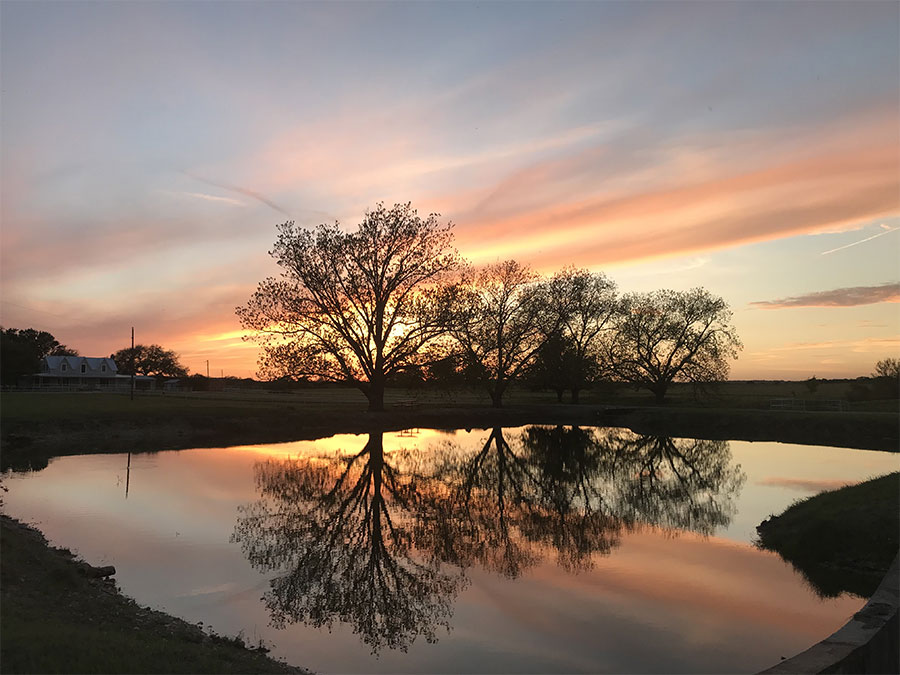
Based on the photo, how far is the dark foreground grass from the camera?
40.4 ft

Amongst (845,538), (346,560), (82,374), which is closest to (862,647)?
(845,538)

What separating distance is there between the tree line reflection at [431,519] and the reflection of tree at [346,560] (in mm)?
39

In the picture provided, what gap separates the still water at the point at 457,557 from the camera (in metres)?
9.31

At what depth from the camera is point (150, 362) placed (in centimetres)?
15150

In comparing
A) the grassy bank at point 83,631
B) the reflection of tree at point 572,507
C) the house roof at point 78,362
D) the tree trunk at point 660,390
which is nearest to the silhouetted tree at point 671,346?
the tree trunk at point 660,390

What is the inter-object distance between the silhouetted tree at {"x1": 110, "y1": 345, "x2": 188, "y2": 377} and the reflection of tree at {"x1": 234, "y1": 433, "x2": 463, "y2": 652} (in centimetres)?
14385

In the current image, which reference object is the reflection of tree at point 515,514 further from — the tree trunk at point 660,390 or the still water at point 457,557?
the tree trunk at point 660,390

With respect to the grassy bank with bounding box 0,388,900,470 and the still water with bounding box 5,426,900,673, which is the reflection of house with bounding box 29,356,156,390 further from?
the still water with bounding box 5,426,900,673

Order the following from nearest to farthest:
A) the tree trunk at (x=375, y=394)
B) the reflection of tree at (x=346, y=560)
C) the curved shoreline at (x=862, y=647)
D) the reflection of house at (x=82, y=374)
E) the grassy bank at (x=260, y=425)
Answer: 1. the curved shoreline at (x=862, y=647)
2. the reflection of tree at (x=346, y=560)
3. the grassy bank at (x=260, y=425)
4. the tree trunk at (x=375, y=394)
5. the reflection of house at (x=82, y=374)

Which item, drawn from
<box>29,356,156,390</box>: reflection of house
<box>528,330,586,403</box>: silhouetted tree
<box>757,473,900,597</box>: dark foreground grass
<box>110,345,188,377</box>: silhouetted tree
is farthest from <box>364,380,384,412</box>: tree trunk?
<box>110,345,188,377</box>: silhouetted tree

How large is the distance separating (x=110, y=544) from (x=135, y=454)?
1822 cm

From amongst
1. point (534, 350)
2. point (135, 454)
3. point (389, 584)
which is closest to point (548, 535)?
point (389, 584)

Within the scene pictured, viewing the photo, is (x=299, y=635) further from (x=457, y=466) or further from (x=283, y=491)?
(x=457, y=466)

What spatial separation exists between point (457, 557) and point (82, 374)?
129357mm
